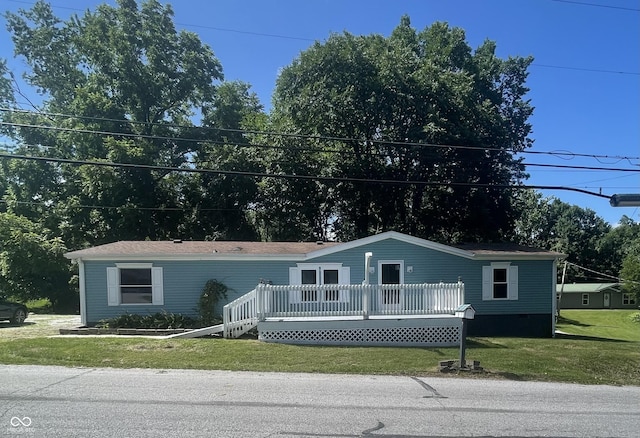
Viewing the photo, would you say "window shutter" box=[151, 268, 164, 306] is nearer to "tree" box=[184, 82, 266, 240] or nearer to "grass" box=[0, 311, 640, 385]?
"grass" box=[0, 311, 640, 385]

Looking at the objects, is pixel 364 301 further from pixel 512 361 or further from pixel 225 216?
pixel 225 216

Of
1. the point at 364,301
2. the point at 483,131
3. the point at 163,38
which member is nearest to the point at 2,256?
the point at 163,38

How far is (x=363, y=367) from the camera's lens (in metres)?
9.34

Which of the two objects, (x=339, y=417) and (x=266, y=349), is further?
(x=266, y=349)

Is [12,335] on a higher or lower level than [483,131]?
lower

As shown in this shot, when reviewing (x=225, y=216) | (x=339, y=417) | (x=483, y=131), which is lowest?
(x=339, y=417)

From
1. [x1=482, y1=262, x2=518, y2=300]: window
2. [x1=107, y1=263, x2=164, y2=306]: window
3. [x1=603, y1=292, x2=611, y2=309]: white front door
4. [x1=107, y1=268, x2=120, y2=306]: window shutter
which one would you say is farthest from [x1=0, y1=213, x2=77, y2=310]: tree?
[x1=603, y1=292, x2=611, y2=309]: white front door

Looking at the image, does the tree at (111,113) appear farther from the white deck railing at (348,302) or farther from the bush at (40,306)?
the white deck railing at (348,302)

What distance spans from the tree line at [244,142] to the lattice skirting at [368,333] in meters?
12.3

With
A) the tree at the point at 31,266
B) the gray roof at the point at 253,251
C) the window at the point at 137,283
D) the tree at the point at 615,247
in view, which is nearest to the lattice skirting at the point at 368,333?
the gray roof at the point at 253,251

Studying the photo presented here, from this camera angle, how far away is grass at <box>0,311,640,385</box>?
9.09 m

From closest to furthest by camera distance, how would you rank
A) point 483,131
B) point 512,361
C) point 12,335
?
point 512,361 → point 12,335 → point 483,131

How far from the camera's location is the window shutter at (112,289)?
1540 centimetres

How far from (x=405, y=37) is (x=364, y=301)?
25317 mm
